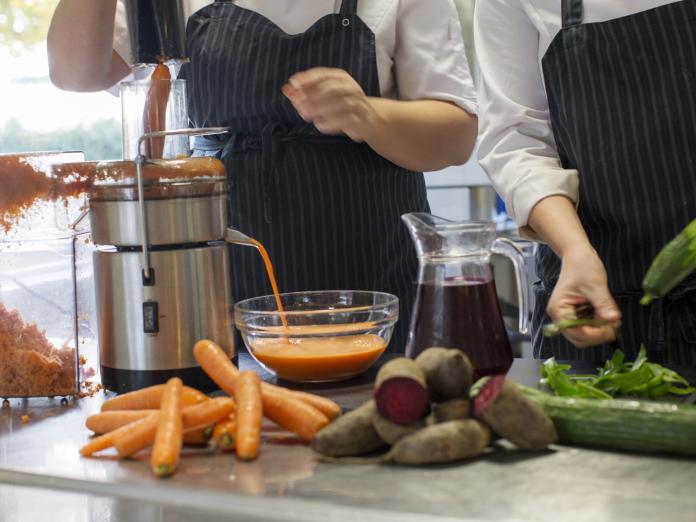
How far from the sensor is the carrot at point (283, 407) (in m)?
1.20


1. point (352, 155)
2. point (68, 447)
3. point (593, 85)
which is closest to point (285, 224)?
point (352, 155)

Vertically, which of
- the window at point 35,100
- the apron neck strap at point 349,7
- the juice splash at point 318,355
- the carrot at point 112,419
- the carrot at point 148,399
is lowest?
the carrot at point 112,419

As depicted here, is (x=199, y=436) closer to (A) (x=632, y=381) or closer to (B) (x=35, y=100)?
(A) (x=632, y=381)

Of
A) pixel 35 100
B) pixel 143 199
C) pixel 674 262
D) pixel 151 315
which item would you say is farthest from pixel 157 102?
pixel 35 100

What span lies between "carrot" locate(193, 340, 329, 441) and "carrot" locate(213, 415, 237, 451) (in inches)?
2.4

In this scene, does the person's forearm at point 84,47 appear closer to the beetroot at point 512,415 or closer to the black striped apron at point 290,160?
the black striped apron at point 290,160

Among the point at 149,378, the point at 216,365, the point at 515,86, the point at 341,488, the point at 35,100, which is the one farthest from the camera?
the point at 35,100

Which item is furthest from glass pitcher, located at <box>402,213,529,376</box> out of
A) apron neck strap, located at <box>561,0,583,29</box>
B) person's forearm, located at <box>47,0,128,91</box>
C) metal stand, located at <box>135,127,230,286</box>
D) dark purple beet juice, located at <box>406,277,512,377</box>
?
person's forearm, located at <box>47,0,128,91</box>

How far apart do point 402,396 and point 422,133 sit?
3.13 ft

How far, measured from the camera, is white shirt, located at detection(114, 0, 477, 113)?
6.61ft

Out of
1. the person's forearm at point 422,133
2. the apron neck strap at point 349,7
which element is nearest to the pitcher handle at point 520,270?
the person's forearm at point 422,133

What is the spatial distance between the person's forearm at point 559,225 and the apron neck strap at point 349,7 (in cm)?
60

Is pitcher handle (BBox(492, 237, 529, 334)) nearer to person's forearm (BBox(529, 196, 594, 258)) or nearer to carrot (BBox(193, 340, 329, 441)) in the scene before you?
person's forearm (BBox(529, 196, 594, 258))

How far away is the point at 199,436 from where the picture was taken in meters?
1.21
